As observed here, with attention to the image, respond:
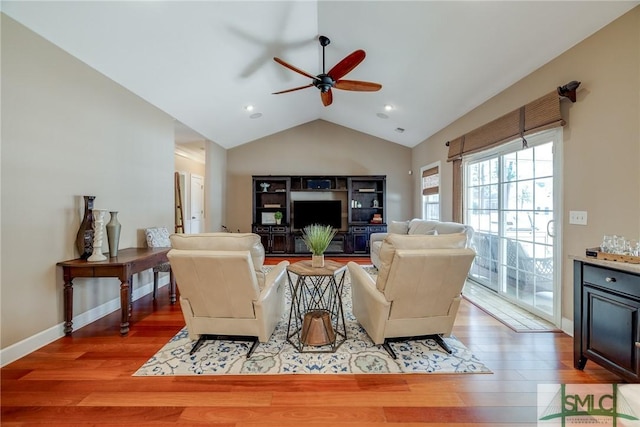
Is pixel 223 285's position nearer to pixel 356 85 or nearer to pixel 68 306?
pixel 68 306

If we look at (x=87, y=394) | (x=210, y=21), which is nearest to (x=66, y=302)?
(x=87, y=394)

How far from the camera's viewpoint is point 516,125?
3.28m

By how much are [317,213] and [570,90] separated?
520 centimetres

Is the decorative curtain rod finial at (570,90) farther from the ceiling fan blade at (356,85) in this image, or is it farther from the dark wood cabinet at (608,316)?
the ceiling fan blade at (356,85)

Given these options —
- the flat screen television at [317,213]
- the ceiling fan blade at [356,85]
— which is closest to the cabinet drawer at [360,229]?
the flat screen television at [317,213]

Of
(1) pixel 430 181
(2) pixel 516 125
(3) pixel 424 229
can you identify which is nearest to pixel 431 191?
(1) pixel 430 181

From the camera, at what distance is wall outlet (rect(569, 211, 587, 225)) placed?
8.34 feet

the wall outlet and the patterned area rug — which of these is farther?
the wall outlet

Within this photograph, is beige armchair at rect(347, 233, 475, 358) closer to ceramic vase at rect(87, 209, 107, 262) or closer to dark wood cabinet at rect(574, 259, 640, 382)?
dark wood cabinet at rect(574, 259, 640, 382)

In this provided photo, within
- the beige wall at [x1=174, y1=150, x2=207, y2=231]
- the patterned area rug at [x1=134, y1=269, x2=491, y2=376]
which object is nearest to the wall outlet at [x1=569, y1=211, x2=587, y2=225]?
the patterned area rug at [x1=134, y1=269, x2=491, y2=376]

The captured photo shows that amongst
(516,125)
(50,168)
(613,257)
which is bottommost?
(613,257)

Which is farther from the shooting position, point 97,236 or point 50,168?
point 97,236

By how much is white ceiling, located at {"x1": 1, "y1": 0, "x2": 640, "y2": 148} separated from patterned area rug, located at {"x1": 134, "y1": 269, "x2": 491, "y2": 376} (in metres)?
2.78

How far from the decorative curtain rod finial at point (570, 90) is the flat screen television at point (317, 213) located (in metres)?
4.89
